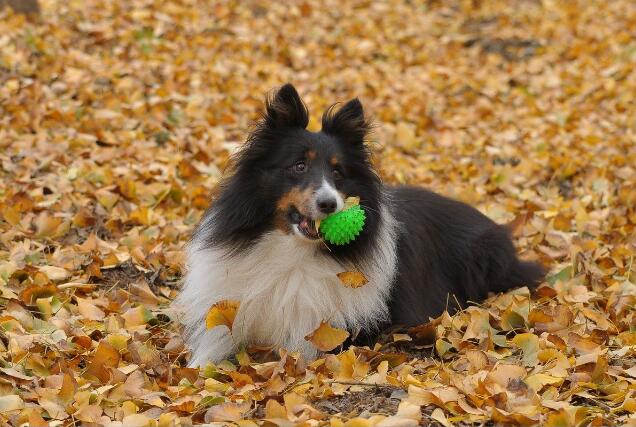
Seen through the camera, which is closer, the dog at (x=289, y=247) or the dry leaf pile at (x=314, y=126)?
the dry leaf pile at (x=314, y=126)

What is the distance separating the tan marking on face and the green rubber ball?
108 mm

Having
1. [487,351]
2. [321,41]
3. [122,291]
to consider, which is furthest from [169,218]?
[321,41]

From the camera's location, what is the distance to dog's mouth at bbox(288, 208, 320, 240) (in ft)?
13.0

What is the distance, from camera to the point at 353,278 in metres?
4.09

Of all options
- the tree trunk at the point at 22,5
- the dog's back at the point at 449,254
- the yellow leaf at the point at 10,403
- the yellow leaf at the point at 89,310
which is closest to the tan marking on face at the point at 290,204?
the dog's back at the point at 449,254

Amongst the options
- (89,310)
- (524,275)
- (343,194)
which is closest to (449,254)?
(524,275)

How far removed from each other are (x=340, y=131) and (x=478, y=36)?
7.99 metres

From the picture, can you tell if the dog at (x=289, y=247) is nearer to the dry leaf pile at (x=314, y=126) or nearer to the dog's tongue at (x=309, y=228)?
the dog's tongue at (x=309, y=228)

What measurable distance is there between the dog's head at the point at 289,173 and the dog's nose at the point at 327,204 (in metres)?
0.09

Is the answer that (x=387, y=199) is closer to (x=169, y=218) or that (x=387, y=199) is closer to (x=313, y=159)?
(x=313, y=159)

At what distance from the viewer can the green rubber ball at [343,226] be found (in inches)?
156

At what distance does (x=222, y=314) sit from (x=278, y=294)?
306mm

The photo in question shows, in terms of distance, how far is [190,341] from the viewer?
4.32 m

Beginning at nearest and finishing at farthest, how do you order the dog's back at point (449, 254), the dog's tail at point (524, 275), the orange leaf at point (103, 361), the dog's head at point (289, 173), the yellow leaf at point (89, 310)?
1. the orange leaf at point (103, 361)
2. the dog's head at point (289, 173)
3. the yellow leaf at point (89, 310)
4. the dog's back at point (449, 254)
5. the dog's tail at point (524, 275)
